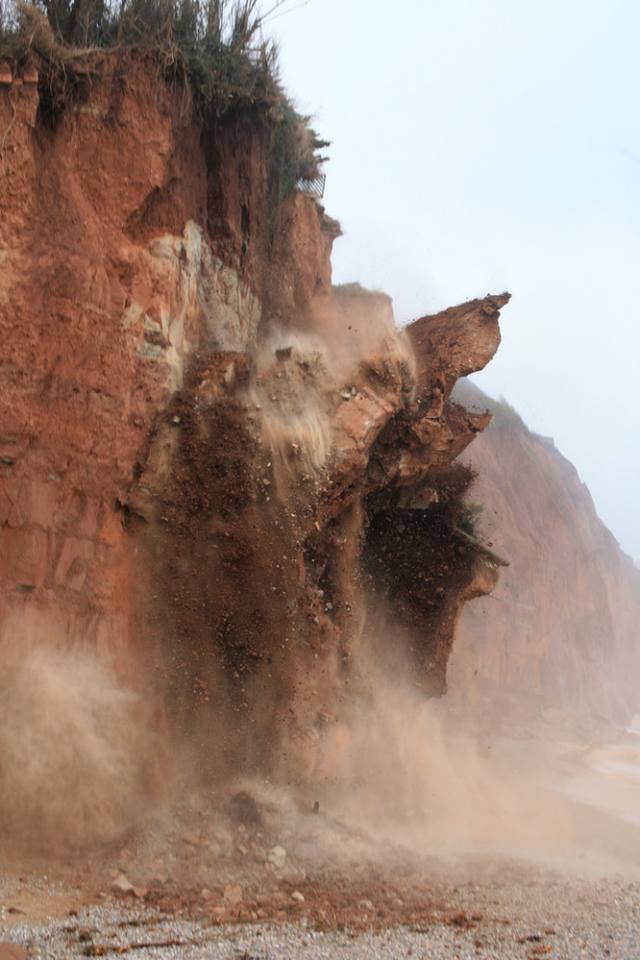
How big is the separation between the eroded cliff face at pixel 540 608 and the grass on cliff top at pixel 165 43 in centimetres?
2217

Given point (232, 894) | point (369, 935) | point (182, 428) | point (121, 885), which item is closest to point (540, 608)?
point (182, 428)

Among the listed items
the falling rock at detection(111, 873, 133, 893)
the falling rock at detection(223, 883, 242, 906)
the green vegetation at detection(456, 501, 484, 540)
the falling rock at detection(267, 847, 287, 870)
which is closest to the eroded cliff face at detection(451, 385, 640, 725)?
the green vegetation at detection(456, 501, 484, 540)

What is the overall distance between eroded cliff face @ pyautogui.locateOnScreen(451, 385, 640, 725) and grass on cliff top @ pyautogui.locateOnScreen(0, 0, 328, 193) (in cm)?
2217

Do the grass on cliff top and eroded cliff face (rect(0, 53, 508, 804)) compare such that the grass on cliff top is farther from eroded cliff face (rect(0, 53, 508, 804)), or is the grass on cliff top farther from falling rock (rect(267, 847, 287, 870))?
falling rock (rect(267, 847, 287, 870))

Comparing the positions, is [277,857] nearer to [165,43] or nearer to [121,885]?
[121,885]

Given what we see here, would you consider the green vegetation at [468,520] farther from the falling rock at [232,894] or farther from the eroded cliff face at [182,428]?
the falling rock at [232,894]

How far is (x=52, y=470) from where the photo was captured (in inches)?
394

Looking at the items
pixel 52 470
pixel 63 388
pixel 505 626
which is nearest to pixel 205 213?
pixel 63 388

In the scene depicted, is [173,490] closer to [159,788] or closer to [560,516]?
[159,788]

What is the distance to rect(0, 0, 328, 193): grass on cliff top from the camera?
35.2 feet

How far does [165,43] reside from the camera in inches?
459

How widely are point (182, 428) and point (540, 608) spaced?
32.8 metres

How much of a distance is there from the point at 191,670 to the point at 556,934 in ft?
15.9

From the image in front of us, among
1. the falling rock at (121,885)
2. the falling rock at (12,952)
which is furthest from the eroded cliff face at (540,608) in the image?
the falling rock at (12,952)
